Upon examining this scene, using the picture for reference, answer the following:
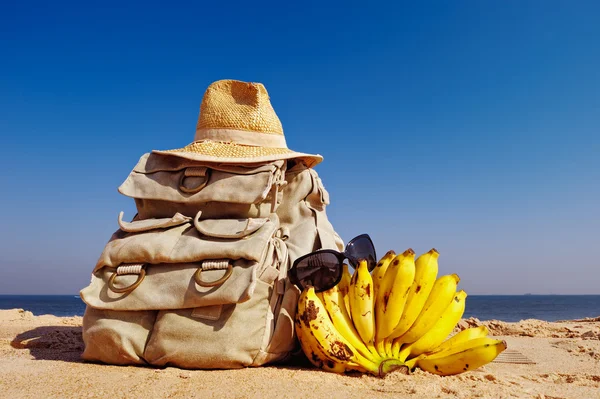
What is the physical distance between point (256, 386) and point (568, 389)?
186cm

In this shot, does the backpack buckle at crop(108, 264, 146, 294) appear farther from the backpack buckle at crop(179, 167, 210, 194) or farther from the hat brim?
the hat brim

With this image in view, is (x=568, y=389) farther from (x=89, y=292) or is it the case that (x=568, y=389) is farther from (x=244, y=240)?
(x=89, y=292)

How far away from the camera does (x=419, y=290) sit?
2.96m

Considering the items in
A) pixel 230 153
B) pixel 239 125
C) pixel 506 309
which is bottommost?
pixel 506 309

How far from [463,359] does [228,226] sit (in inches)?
69.0

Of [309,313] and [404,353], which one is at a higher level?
[309,313]

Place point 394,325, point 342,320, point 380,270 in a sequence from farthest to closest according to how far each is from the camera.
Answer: point 380,270 < point 342,320 < point 394,325

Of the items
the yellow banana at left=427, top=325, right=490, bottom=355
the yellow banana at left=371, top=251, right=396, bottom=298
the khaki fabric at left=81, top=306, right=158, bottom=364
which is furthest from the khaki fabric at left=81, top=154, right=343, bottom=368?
the yellow banana at left=427, top=325, right=490, bottom=355

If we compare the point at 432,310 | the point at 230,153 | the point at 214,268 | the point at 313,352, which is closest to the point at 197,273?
the point at 214,268

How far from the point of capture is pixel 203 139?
3.88 metres

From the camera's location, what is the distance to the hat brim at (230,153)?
11.0 ft

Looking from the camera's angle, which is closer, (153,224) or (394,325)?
(394,325)

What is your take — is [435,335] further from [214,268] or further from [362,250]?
[214,268]

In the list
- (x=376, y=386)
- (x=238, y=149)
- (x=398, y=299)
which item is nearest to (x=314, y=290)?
(x=398, y=299)
